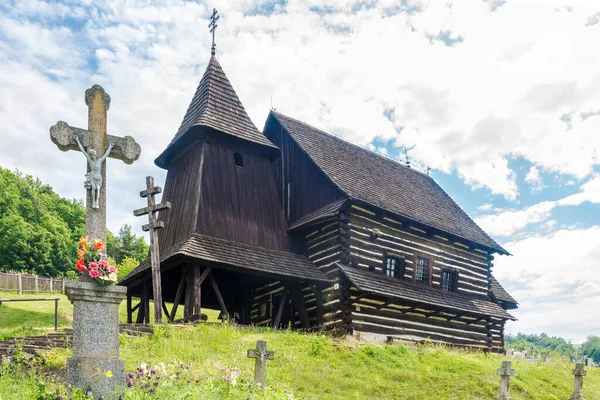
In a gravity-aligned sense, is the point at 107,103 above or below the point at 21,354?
above

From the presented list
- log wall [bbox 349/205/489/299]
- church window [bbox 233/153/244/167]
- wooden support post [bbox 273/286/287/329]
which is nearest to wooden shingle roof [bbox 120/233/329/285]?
wooden support post [bbox 273/286/287/329]

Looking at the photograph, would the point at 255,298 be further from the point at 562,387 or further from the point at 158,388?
the point at 158,388

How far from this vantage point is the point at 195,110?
70.7 ft

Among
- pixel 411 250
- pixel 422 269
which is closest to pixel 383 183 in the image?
pixel 411 250

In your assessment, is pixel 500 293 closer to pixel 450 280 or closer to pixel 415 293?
pixel 450 280

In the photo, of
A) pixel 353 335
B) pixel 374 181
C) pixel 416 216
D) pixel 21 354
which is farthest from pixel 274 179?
pixel 21 354

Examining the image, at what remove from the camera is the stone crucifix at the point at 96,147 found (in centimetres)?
997

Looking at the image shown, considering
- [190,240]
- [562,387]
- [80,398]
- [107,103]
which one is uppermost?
[107,103]

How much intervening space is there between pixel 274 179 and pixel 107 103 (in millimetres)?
12835

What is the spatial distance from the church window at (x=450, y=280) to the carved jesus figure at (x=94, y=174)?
54.1 feet

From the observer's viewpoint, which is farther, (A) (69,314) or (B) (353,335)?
(A) (69,314)

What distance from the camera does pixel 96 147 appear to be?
10430 millimetres

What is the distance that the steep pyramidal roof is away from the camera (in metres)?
20.6

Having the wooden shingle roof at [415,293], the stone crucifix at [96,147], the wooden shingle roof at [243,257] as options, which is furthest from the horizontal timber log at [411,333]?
the stone crucifix at [96,147]
